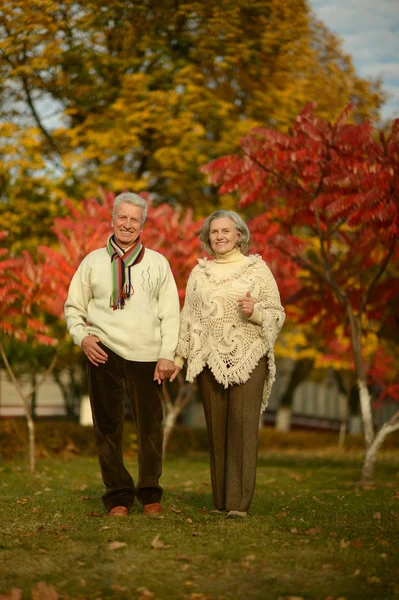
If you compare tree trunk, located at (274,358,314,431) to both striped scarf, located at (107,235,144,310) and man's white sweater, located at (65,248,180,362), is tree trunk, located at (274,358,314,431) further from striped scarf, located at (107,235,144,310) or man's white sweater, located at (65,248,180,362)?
striped scarf, located at (107,235,144,310)

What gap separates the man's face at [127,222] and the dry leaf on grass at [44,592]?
2.56 metres

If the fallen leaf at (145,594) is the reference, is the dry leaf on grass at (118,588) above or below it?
below

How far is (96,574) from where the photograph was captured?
4766 millimetres

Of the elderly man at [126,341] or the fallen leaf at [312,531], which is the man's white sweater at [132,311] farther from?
the fallen leaf at [312,531]

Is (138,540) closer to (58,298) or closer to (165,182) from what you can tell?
(58,298)

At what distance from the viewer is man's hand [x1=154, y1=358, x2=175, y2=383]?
6.16m

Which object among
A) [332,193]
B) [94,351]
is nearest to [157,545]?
[94,351]

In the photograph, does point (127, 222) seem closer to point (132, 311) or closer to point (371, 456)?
point (132, 311)

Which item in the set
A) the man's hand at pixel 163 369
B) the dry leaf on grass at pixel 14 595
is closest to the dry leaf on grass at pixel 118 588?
the dry leaf on grass at pixel 14 595

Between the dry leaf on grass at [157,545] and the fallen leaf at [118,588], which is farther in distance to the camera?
the dry leaf on grass at [157,545]

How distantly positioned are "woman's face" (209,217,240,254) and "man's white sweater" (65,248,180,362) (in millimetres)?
404

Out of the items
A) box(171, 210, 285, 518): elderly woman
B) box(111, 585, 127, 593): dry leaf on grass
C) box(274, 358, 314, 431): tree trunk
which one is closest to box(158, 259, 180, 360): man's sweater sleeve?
box(171, 210, 285, 518): elderly woman

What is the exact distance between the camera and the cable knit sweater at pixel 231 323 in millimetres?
6215

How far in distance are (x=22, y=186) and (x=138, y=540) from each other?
12560 millimetres
